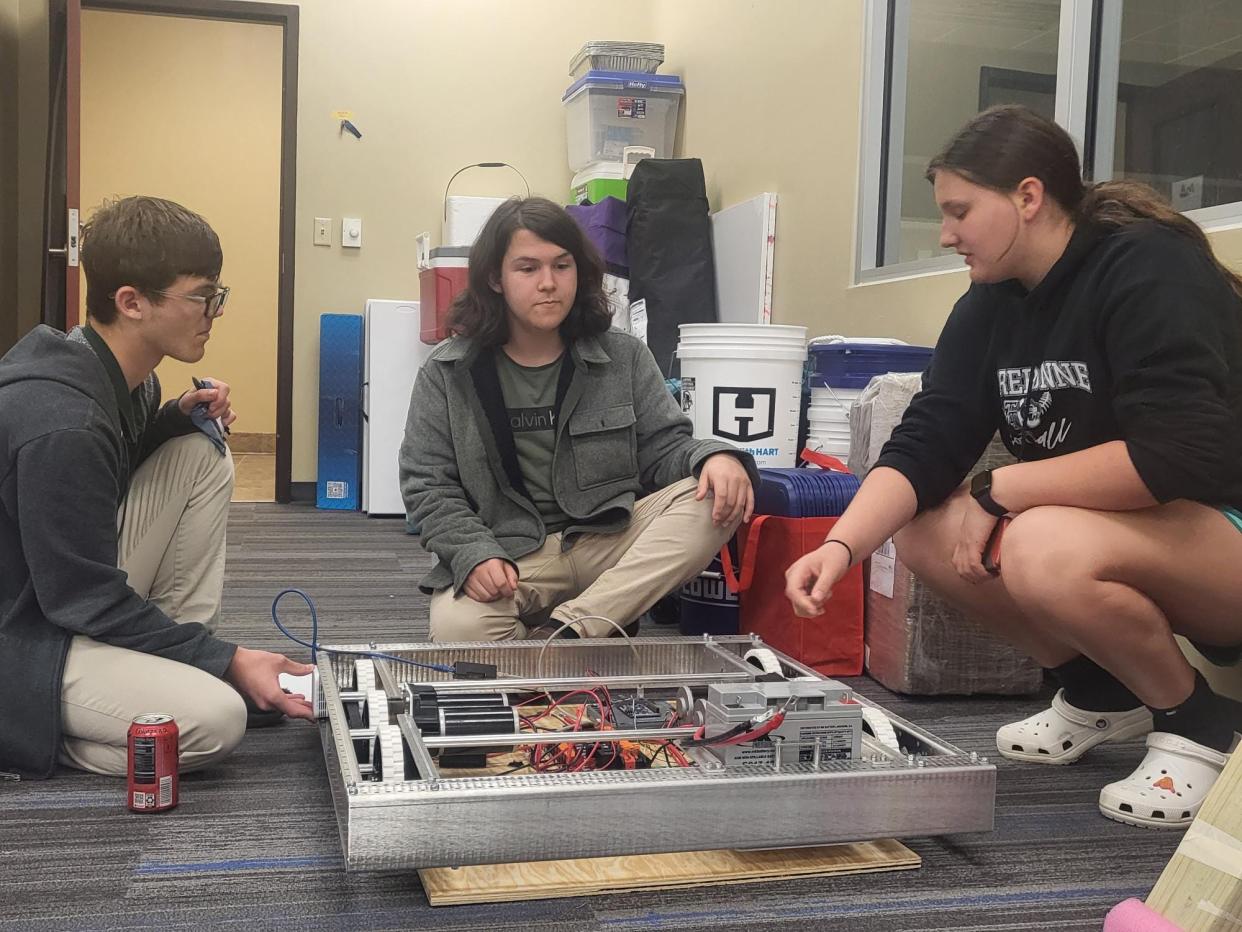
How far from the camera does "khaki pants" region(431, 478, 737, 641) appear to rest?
2006 millimetres

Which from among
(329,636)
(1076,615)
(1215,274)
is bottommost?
(329,636)

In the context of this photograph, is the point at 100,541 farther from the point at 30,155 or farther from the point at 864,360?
the point at 30,155

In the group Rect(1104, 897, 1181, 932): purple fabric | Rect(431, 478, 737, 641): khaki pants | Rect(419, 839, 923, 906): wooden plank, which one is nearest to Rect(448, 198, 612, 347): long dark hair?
Rect(431, 478, 737, 641): khaki pants

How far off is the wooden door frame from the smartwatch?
3923 millimetres

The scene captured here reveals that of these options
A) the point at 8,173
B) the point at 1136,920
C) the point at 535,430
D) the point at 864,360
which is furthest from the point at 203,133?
the point at 1136,920

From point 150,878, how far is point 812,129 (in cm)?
299

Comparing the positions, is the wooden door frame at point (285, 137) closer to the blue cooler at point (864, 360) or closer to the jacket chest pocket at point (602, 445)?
the blue cooler at point (864, 360)

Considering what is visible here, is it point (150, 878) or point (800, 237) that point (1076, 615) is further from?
point (800, 237)

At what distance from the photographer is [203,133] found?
7027 mm

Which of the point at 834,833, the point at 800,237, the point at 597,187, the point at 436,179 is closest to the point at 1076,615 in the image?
the point at 834,833

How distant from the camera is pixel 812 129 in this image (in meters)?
3.64

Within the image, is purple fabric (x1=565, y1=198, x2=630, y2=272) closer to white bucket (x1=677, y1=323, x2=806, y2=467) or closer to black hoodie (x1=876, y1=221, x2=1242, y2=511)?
white bucket (x1=677, y1=323, x2=806, y2=467)

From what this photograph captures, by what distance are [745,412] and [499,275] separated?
0.78 m

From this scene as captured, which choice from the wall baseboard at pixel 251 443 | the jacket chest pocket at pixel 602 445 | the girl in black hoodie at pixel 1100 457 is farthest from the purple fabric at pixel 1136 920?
the wall baseboard at pixel 251 443
